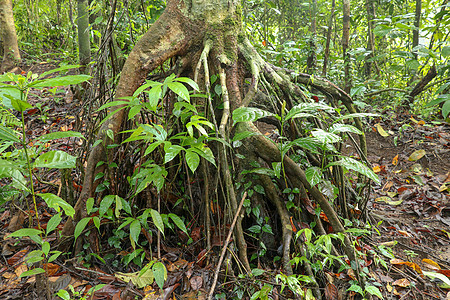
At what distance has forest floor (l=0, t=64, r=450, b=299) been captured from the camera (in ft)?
7.01

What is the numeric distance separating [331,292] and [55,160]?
A: 1.93 metres

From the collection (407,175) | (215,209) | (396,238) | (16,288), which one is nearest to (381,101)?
(407,175)

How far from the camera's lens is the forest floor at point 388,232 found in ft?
7.01

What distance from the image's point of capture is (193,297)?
6.65 ft

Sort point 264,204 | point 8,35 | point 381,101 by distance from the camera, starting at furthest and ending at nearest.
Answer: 1. point 8,35
2. point 381,101
3. point 264,204

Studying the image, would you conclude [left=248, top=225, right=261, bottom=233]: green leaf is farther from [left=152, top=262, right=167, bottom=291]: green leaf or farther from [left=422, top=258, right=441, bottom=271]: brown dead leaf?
[left=422, top=258, right=441, bottom=271]: brown dead leaf

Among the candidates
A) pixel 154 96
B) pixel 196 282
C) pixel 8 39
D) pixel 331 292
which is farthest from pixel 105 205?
pixel 8 39

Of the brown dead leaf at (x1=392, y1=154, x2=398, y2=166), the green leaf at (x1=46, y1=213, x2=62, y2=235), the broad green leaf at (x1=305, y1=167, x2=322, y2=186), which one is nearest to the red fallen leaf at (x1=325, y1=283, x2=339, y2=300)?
the broad green leaf at (x1=305, y1=167, x2=322, y2=186)

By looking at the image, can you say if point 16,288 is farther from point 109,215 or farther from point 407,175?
point 407,175

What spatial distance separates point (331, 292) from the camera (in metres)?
2.11

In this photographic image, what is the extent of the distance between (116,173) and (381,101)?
481 centimetres

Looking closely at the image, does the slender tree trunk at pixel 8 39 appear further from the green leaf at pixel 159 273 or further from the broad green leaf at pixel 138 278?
the green leaf at pixel 159 273

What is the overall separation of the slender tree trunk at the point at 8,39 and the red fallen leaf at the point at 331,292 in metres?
7.70

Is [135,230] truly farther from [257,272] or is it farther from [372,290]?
[372,290]
